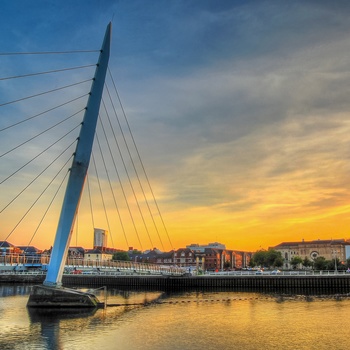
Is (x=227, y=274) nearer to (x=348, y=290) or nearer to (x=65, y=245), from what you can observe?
(x=348, y=290)

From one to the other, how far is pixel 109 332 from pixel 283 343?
386 inches

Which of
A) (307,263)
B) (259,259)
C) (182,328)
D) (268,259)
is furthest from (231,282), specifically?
(307,263)

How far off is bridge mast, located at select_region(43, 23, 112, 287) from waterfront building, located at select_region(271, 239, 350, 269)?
13940 centimetres

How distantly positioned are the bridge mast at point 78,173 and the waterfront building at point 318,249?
139 m

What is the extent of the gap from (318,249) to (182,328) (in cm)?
14912

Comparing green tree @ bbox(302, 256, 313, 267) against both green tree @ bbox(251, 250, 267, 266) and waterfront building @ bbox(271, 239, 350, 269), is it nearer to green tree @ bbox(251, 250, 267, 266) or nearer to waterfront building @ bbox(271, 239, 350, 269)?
green tree @ bbox(251, 250, 267, 266)

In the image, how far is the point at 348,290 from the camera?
194ft

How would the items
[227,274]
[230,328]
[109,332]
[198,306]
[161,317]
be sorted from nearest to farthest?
[109,332]
[230,328]
[161,317]
[198,306]
[227,274]

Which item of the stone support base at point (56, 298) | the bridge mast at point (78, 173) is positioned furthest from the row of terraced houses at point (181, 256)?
the bridge mast at point (78, 173)

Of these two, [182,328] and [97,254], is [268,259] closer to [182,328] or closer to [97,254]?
[97,254]

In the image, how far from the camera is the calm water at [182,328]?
72.1ft

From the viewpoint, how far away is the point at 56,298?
108 ft

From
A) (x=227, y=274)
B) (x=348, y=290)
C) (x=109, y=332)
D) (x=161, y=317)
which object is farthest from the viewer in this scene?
(x=227, y=274)

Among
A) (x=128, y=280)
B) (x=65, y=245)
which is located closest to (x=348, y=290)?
(x=128, y=280)
